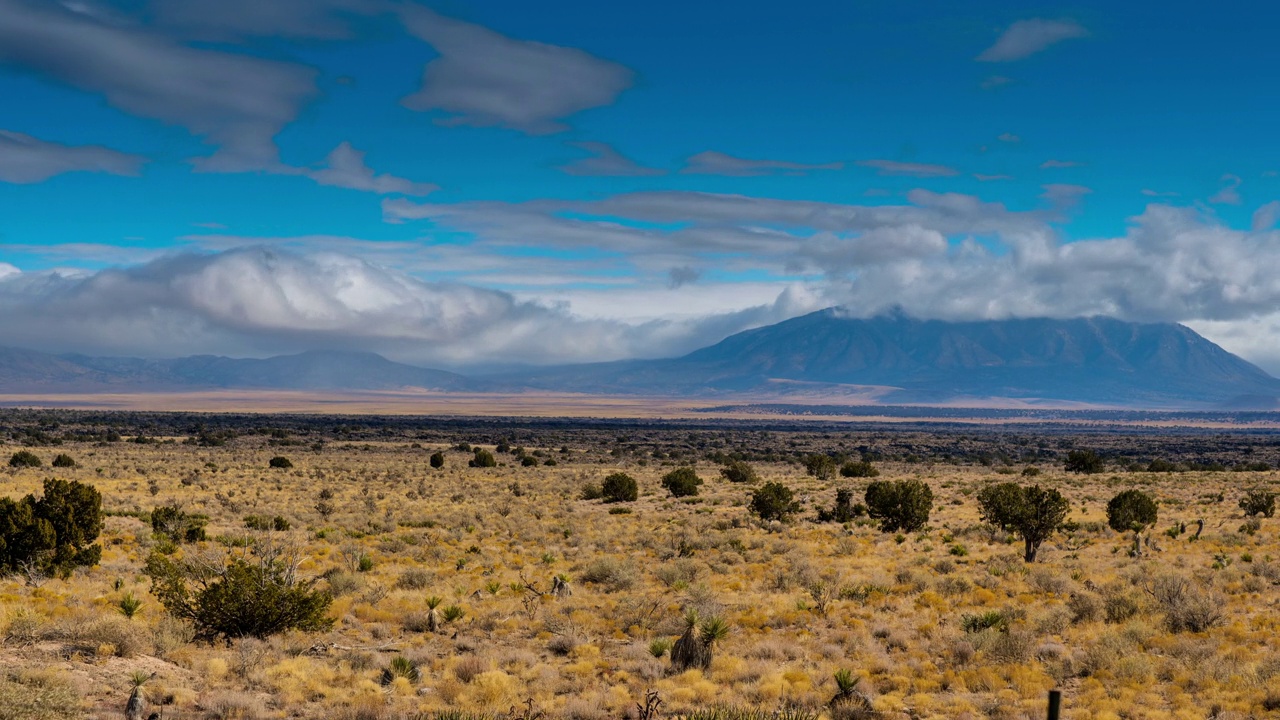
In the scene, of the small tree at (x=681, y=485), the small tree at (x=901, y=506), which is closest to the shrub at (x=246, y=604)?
the small tree at (x=901, y=506)

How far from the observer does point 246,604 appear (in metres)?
15.2

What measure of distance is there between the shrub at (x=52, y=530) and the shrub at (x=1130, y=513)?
31.9 meters

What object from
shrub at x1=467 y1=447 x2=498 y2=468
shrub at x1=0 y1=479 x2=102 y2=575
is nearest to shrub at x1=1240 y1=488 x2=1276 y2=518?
shrub at x1=0 y1=479 x2=102 y2=575

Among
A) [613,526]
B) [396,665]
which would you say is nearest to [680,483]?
[613,526]

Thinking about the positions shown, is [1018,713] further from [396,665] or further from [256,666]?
[256,666]

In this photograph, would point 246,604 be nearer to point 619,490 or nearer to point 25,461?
point 619,490

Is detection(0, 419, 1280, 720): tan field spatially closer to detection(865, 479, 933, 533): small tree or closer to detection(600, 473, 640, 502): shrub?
detection(865, 479, 933, 533): small tree

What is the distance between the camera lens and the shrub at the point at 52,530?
63.4 feet

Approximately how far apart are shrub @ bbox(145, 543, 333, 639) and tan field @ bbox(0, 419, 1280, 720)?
402 millimetres

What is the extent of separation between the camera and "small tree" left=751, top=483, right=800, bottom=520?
33.6m

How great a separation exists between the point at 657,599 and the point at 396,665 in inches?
292

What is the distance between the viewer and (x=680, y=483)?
43.6 metres

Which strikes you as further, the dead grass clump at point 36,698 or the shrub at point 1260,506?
the shrub at point 1260,506

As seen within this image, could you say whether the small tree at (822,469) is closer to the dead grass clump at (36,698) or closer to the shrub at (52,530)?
the shrub at (52,530)
